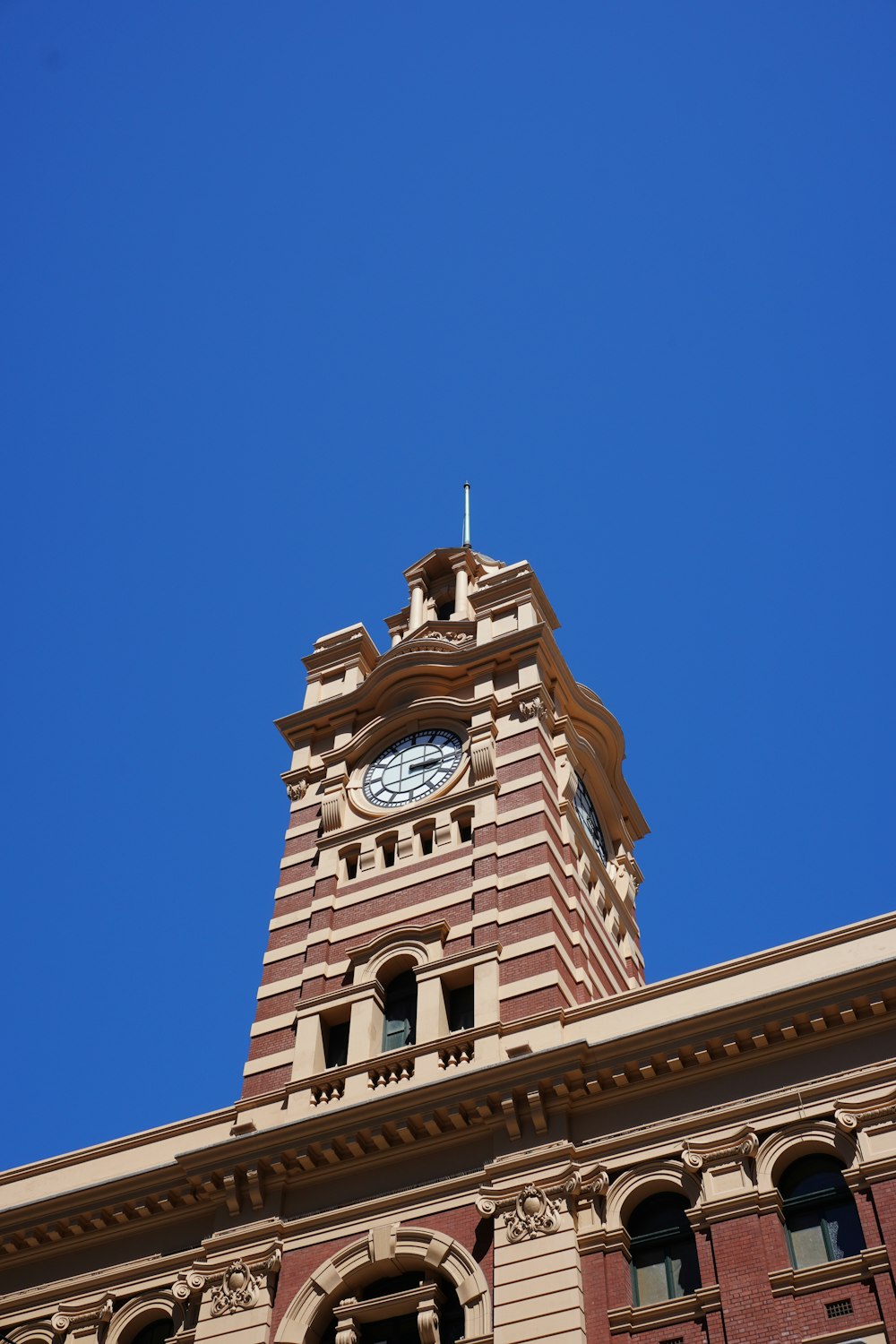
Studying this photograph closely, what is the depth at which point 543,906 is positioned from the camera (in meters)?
36.6

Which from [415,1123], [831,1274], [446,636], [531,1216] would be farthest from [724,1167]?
[446,636]

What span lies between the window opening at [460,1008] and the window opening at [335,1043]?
2.42 metres

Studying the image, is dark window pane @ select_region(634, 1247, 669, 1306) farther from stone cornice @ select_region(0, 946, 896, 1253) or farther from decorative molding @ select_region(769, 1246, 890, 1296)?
decorative molding @ select_region(769, 1246, 890, 1296)

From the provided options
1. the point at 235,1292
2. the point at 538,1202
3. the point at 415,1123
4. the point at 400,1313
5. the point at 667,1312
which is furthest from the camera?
the point at 415,1123

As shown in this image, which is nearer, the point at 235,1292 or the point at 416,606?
the point at 235,1292

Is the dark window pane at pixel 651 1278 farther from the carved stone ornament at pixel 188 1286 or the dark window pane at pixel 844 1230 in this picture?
the carved stone ornament at pixel 188 1286

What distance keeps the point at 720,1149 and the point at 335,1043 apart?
10.5m

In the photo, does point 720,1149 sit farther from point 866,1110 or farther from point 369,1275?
point 369,1275


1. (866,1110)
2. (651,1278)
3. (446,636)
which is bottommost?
(651,1278)

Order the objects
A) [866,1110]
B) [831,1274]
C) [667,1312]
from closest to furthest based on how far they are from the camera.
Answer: [831,1274], [667,1312], [866,1110]

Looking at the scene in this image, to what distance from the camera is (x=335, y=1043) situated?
122 ft

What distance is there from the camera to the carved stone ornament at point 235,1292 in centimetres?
3136

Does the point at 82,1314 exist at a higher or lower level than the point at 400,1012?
lower

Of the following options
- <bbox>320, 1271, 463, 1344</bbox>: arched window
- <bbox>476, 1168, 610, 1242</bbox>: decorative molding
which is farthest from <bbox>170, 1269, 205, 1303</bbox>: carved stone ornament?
<bbox>476, 1168, 610, 1242</bbox>: decorative molding
